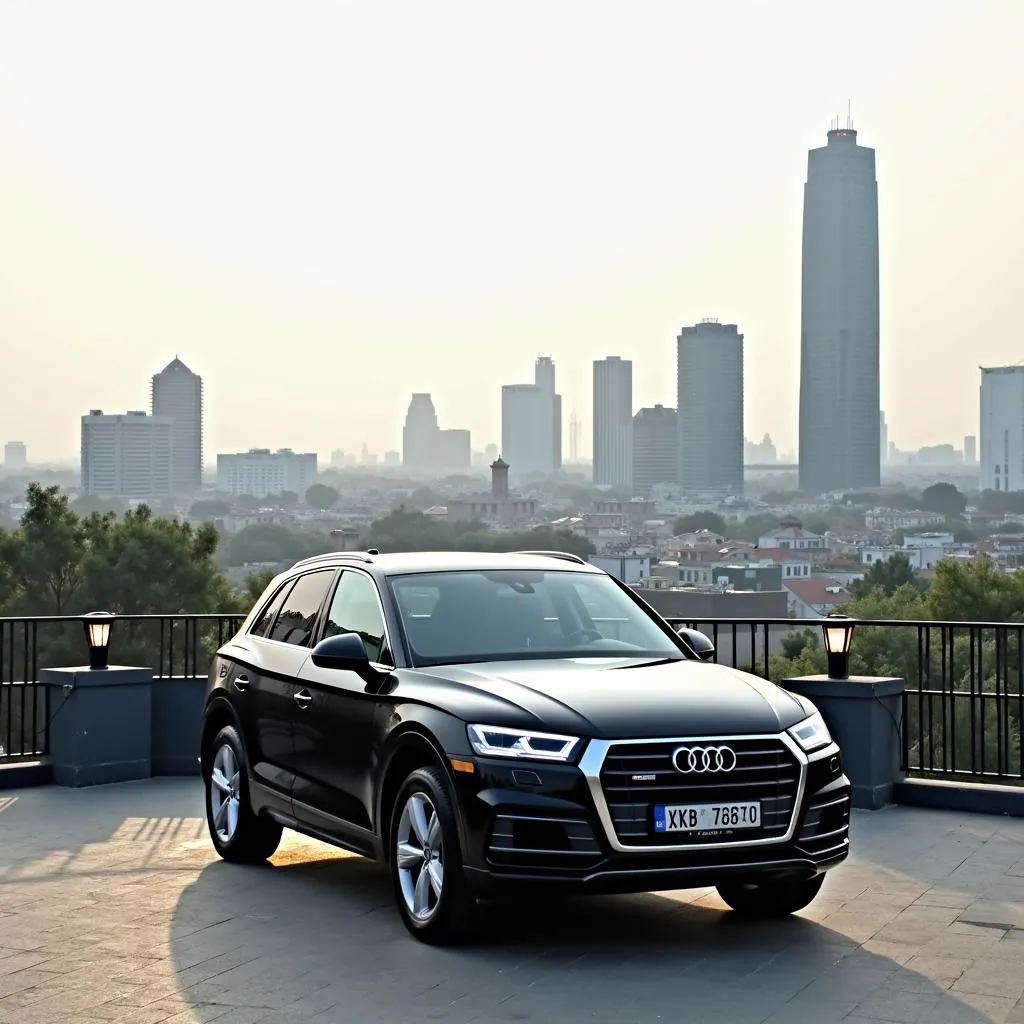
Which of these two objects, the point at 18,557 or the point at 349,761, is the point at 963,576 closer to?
the point at 18,557

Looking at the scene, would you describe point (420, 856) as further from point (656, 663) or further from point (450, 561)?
point (450, 561)

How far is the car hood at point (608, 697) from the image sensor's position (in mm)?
6461

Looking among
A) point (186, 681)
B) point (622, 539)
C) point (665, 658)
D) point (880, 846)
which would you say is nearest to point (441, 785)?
point (665, 658)

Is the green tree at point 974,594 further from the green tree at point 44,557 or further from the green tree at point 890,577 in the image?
the green tree at point 44,557

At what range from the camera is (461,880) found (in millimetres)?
6566

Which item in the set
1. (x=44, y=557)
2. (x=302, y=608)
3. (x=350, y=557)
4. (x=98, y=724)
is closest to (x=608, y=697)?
(x=350, y=557)

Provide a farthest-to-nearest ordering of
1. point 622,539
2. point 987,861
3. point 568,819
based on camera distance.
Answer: point 622,539
point 987,861
point 568,819

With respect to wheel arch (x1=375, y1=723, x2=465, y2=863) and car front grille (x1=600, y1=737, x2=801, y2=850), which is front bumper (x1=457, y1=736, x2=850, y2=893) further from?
wheel arch (x1=375, y1=723, x2=465, y2=863)

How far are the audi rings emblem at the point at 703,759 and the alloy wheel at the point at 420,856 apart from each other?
3.42ft

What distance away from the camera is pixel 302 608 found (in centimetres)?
855

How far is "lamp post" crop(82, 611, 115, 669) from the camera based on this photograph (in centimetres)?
1190

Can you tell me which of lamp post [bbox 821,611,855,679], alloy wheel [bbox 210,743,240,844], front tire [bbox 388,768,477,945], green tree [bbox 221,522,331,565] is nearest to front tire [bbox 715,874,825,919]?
front tire [bbox 388,768,477,945]

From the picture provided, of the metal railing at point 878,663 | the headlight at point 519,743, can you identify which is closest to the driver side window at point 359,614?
the headlight at point 519,743

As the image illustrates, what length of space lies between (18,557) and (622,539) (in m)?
133
